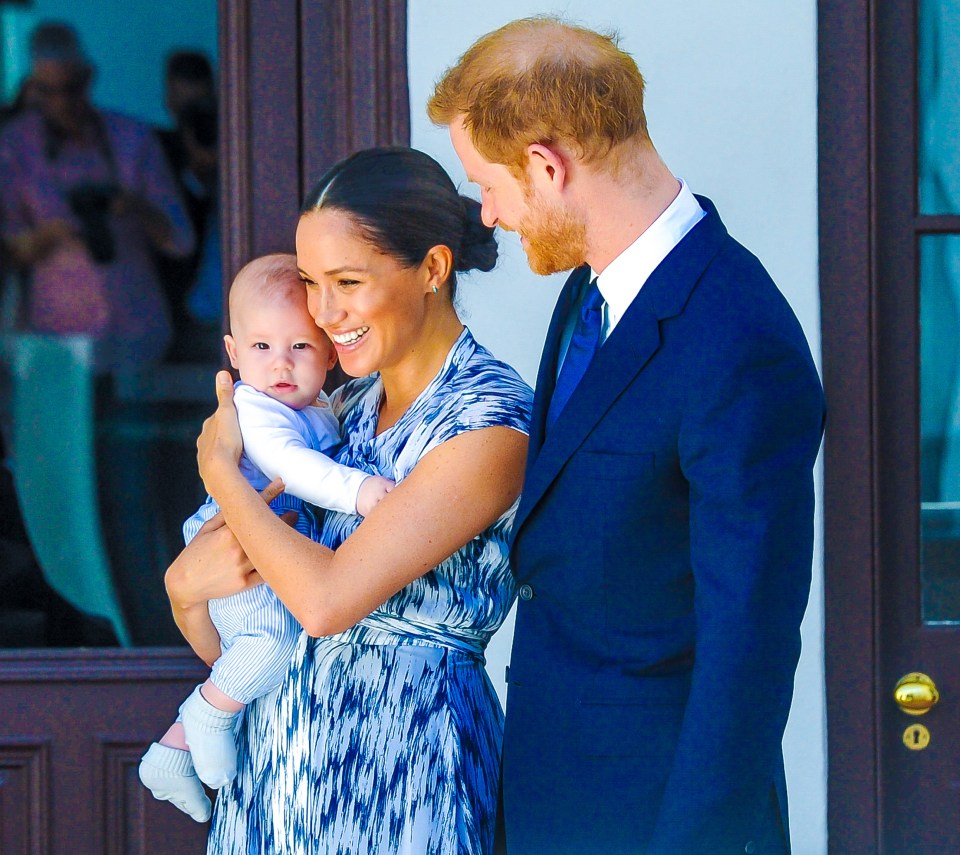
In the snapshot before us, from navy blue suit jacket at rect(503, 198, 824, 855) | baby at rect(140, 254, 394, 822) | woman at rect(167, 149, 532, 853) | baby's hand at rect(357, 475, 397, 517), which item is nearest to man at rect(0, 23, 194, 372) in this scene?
→ baby at rect(140, 254, 394, 822)

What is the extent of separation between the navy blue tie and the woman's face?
0.99 ft

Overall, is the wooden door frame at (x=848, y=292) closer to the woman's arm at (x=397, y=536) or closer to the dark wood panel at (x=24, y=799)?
the woman's arm at (x=397, y=536)

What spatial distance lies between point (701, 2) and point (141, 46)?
1356 millimetres

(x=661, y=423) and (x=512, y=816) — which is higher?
(x=661, y=423)

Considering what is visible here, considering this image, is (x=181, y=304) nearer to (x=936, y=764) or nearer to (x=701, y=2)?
(x=701, y=2)

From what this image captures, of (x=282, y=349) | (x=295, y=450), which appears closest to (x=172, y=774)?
(x=295, y=450)

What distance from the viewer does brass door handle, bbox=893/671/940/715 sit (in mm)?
2629

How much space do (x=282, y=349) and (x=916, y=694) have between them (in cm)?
164

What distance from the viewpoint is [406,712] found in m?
1.82

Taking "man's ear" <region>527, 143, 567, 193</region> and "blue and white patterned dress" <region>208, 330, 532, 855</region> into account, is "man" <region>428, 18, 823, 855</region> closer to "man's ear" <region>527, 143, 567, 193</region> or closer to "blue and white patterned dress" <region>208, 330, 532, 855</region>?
"man's ear" <region>527, 143, 567, 193</region>

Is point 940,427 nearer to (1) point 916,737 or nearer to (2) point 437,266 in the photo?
(1) point 916,737

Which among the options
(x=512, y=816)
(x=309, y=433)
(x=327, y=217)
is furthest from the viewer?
(x=309, y=433)

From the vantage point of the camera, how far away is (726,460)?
4.56 feet

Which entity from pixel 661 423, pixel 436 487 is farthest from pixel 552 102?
pixel 436 487
